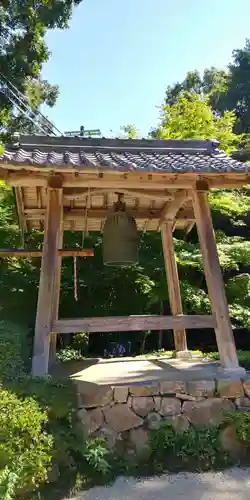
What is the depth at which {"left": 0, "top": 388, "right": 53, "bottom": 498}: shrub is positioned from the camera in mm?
2344

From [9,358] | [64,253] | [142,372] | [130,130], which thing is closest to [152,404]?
[142,372]

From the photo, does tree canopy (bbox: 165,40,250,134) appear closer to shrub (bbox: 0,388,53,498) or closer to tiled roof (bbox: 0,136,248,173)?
tiled roof (bbox: 0,136,248,173)

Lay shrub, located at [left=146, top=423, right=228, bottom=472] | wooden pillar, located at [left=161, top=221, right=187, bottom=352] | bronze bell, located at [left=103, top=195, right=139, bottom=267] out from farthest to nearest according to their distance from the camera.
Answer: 1. wooden pillar, located at [left=161, top=221, right=187, bottom=352]
2. bronze bell, located at [left=103, top=195, right=139, bottom=267]
3. shrub, located at [left=146, top=423, right=228, bottom=472]

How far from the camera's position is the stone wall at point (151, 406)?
135 inches

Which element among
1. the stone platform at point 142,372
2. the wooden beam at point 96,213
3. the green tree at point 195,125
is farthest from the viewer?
the green tree at point 195,125

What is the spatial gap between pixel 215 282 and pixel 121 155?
167 centimetres

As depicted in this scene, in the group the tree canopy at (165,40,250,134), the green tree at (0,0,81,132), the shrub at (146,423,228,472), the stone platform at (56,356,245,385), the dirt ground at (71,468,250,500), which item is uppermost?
the tree canopy at (165,40,250,134)

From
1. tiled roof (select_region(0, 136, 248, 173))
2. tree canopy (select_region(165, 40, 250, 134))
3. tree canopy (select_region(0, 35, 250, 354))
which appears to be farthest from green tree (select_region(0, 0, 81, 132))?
tiled roof (select_region(0, 136, 248, 173))

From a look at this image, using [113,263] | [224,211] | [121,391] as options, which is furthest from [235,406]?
[224,211]

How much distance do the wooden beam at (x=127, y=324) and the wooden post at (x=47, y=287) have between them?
16 cm

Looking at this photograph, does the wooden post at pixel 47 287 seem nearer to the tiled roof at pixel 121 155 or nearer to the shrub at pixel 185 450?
the tiled roof at pixel 121 155

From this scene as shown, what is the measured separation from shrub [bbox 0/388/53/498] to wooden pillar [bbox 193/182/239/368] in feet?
6.48

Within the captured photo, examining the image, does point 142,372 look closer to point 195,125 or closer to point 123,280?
point 123,280

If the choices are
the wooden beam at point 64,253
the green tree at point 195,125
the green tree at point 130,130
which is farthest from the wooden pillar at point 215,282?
the green tree at point 130,130
